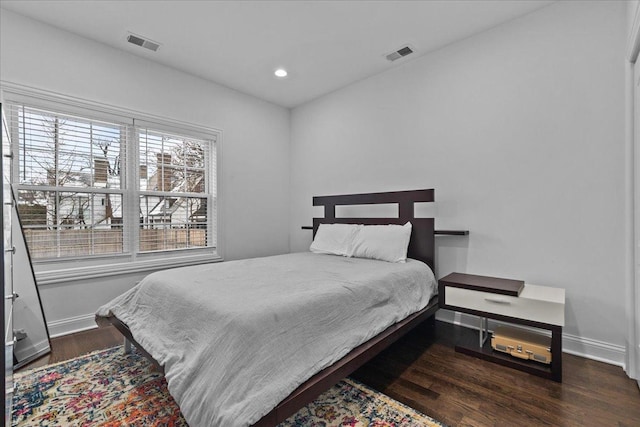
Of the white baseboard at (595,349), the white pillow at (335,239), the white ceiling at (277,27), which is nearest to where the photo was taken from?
the white baseboard at (595,349)

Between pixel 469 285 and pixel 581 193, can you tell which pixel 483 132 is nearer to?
pixel 581 193

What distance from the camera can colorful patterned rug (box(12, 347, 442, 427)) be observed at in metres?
1.59

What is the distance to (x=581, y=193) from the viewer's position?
7.63 ft

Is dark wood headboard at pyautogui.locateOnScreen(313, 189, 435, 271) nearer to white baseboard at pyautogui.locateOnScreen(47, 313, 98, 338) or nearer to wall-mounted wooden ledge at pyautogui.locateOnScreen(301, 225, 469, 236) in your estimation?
wall-mounted wooden ledge at pyautogui.locateOnScreen(301, 225, 469, 236)

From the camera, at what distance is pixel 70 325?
279cm

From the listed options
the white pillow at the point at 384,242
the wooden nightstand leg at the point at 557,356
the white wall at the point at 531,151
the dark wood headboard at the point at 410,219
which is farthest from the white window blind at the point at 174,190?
the wooden nightstand leg at the point at 557,356

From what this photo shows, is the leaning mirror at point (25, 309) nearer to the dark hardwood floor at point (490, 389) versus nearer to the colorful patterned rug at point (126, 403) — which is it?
the dark hardwood floor at point (490, 389)

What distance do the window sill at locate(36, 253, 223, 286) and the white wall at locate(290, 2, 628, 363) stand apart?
2.42m

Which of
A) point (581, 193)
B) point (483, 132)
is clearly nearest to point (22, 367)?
point (483, 132)

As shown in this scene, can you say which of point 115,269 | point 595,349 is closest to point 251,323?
point 115,269

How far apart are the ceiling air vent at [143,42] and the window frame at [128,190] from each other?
0.65 metres

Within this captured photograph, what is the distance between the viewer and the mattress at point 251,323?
1280 mm

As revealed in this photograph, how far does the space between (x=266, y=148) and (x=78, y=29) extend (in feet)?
7.55

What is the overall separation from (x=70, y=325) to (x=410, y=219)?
3398 millimetres
